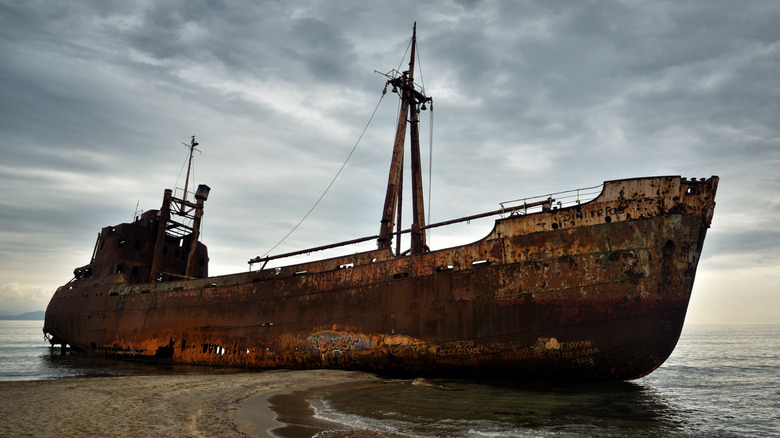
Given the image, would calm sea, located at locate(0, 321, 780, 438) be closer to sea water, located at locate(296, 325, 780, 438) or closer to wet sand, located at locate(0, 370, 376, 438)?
sea water, located at locate(296, 325, 780, 438)

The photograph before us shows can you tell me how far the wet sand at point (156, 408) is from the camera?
5488 mm

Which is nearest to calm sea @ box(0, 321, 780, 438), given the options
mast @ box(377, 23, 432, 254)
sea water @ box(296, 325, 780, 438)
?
sea water @ box(296, 325, 780, 438)

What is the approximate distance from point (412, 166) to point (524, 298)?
8307mm

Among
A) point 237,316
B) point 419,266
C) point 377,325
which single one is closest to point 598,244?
point 419,266

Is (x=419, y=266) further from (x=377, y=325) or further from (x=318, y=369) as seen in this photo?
(x=318, y=369)

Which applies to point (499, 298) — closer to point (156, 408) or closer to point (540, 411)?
point (540, 411)

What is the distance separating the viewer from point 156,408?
6.86 metres

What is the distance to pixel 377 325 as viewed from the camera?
1216 cm

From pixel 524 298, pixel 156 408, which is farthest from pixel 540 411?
pixel 156 408

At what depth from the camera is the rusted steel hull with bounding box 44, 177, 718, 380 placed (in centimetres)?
959

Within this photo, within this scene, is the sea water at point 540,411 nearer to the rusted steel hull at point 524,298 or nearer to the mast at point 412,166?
the rusted steel hull at point 524,298

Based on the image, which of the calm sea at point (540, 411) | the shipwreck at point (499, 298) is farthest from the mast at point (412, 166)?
the calm sea at point (540, 411)

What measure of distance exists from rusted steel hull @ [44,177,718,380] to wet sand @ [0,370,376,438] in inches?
88.6

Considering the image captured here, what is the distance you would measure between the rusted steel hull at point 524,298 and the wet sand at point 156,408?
88.6 inches
